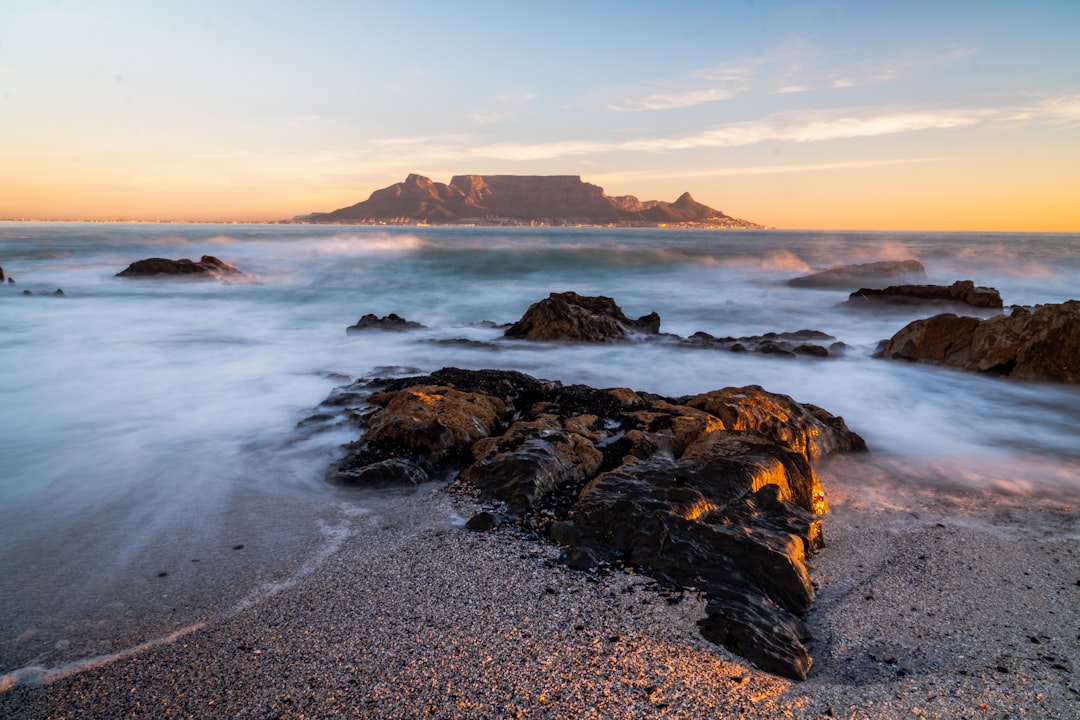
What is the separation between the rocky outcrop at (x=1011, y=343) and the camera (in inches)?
352

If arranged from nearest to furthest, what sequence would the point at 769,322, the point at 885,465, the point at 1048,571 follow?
the point at 1048,571, the point at 885,465, the point at 769,322

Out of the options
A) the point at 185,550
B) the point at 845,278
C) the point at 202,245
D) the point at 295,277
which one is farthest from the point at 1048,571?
the point at 202,245

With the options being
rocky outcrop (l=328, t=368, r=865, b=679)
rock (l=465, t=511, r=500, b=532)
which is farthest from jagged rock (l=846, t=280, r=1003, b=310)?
rock (l=465, t=511, r=500, b=532)

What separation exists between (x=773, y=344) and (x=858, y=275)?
717 inches

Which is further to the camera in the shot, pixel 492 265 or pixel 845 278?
pixel 492 265

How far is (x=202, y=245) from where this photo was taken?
49.3 meters

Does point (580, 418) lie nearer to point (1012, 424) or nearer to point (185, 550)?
point (185, 550)

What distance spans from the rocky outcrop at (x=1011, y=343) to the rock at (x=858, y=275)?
50.5 feet

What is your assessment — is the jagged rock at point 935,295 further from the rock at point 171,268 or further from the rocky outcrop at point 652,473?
the rock at point 171,268

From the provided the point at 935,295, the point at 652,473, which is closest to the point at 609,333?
the point at 652,473

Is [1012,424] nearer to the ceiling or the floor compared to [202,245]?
nearer to the floor

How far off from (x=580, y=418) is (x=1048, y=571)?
142 inches

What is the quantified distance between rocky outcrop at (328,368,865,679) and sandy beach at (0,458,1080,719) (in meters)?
0.18

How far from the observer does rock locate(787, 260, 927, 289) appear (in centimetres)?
2525
